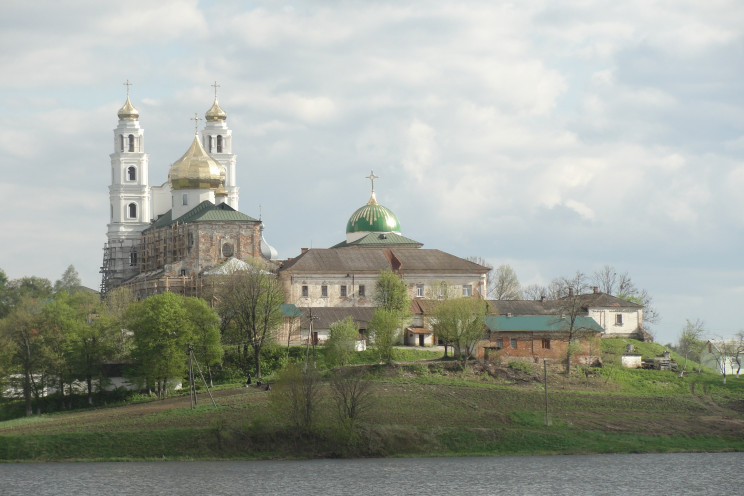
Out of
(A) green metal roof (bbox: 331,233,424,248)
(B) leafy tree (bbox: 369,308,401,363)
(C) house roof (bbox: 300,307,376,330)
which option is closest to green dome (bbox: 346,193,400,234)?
(A) green metal roof (bbox: 331,233,424,248)

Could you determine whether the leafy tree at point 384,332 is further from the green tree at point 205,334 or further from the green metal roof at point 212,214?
the green metal roof at point 212,214

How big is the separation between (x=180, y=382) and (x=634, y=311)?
30.9 metres

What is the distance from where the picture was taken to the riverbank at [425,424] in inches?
2391

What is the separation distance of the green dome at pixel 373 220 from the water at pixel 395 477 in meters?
44.6

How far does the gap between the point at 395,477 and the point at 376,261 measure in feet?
129

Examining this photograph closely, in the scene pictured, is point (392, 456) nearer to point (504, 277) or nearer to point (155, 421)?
point (155, 421)

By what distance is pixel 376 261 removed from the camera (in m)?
94.6

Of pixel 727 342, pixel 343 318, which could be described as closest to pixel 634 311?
pixel 727 342

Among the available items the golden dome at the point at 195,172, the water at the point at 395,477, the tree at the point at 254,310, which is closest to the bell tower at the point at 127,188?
the golden dome at the point at 195,172

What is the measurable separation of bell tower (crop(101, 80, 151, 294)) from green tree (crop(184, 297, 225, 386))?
39.8 m

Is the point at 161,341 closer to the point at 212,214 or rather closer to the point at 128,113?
the point at 212,214

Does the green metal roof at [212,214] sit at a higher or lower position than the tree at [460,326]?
higher

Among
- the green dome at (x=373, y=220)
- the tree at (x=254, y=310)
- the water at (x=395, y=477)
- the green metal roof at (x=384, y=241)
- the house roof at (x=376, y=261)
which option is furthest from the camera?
the green dome at (x=373, y=220)

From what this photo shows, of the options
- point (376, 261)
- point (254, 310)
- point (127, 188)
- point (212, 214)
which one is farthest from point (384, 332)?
point (127, 188)
